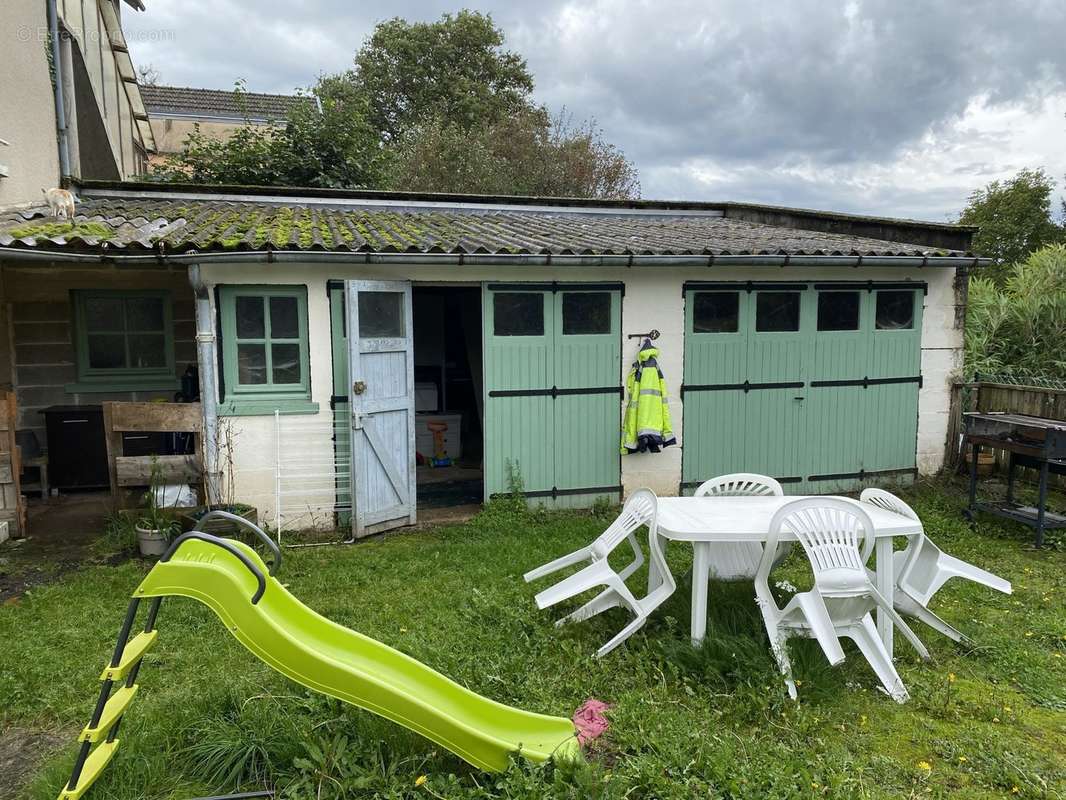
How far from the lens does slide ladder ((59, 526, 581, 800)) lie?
2816mm

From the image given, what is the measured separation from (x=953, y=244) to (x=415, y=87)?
22.8m

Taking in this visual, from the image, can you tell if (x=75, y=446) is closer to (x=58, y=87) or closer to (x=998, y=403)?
(x=58, y=87)

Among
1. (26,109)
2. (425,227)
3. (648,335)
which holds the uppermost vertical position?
(26,109)

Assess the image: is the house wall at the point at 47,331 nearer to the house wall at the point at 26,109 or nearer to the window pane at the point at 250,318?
the house wall at the point at 26,109

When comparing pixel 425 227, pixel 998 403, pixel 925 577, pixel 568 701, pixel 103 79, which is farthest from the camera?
pixel 103 79

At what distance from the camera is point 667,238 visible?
8523 millimetres

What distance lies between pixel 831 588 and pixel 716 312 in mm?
4502

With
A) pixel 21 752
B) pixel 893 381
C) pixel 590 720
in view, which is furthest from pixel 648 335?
pixel 21 752

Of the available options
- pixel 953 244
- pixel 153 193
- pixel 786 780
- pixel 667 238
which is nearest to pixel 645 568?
pixel 786 780

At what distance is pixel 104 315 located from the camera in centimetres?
845

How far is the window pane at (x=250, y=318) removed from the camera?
257 inches

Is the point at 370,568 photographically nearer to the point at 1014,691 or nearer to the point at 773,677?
the point at 773,677

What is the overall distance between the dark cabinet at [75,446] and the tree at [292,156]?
26.2ft

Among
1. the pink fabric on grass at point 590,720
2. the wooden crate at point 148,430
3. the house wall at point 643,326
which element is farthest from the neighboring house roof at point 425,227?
the pink fabric on grass at point 590,720
